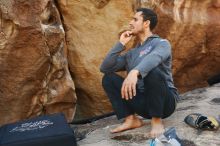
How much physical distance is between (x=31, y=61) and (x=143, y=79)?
1961 millimetres

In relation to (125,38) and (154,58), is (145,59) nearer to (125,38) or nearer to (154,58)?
(154,58)

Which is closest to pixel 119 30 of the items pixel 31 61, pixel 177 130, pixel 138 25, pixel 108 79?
pixel 31 61

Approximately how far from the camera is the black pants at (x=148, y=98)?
3645 mm

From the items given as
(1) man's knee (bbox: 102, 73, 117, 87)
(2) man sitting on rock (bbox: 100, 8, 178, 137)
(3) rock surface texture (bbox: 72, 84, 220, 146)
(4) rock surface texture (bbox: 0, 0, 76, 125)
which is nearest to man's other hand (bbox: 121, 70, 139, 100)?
(2) man sitting on rock (bbox: 100, 8, 178, 137)

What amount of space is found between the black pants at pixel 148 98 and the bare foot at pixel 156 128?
60mm

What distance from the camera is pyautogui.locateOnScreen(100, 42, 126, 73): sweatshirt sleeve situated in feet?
13.0

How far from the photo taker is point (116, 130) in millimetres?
4145

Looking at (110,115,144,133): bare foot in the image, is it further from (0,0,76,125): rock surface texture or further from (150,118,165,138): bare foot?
(0,0,76,125): rock surface texture

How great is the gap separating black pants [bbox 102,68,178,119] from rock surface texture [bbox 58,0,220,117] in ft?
6.53

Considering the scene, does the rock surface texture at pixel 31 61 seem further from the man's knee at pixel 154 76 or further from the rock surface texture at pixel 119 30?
the man's knee at pixel 154 76

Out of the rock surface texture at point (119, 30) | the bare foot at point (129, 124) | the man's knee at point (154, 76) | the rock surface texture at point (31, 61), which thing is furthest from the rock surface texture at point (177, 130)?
the rock surface texture at point (119, 30)

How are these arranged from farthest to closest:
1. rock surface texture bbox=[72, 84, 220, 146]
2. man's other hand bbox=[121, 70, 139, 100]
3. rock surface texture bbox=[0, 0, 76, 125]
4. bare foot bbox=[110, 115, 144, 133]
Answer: rock surface texture bbox=[0, 0, 76, 125]
bare foot bbox=[110, 115, 144, 133]
rock surface texture bbox=[72, 84, 220, 146]
man's other hand bbox=[121, 70, 139, 100]

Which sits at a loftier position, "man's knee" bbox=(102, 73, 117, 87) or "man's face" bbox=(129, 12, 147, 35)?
"man's face" bbox=(129, 12, 147, 35)

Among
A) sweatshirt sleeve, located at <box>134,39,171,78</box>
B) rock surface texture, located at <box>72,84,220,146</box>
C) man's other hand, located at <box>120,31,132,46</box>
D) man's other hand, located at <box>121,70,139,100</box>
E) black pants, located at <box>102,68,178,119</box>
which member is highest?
man's other hand, located at <box>120,31,132,46</box>
